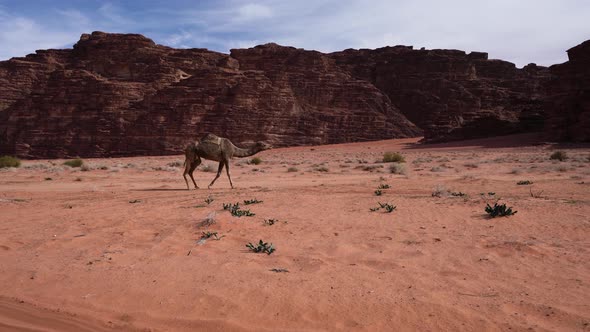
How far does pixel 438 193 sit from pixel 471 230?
3.54 meters

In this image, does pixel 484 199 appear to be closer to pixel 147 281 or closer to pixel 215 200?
pixel 215 200

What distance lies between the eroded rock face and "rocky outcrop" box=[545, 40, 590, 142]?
80.8ft

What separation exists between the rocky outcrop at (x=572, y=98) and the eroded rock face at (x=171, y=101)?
24.6 metres

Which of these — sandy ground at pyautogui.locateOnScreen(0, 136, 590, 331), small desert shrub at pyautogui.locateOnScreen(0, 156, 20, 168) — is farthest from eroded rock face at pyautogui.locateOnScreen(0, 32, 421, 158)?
sandy ground at pyautogui.locateOnScreen(0, 136, 590, 331)

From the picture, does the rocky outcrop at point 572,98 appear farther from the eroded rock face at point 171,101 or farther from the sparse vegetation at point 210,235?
the sparse vegetation at point 210,235

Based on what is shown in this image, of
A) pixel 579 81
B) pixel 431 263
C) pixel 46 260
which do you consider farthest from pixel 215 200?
pixel 579 81

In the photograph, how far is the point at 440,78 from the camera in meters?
78.4

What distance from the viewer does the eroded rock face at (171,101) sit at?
6062cm

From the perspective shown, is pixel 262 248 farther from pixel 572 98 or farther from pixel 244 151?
pixel 572 98

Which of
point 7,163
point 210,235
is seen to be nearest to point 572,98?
point 210,235

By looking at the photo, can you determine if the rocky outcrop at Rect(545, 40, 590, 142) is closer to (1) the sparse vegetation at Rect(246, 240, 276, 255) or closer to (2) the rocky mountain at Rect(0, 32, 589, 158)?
(2) the rocky mountain at Rect(0, 32, 589, 158)

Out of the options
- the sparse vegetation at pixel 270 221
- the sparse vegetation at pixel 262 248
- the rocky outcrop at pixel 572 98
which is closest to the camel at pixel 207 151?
the sparse vegetation at pixel 270 221

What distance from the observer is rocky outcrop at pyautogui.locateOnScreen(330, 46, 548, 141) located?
241 feet

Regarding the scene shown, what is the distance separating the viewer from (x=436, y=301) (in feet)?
14.7
